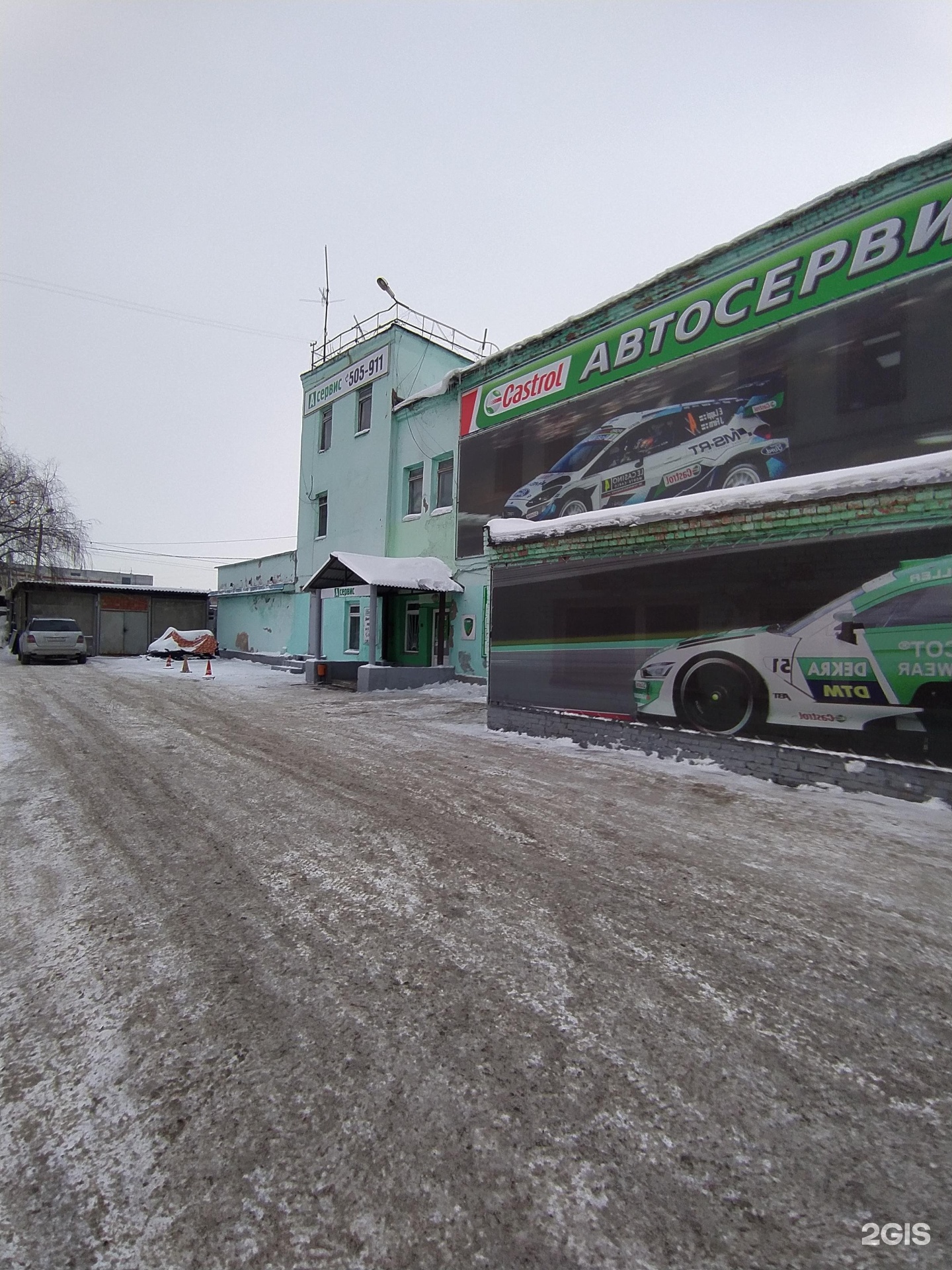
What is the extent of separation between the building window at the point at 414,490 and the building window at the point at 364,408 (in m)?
2.66

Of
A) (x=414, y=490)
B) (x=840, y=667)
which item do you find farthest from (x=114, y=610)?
(x=840, y=667)

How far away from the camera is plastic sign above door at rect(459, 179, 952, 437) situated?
350 inches

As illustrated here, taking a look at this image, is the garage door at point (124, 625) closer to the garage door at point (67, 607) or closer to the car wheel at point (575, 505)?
the garage door at point (67, 607)

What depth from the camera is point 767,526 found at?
6461 millimetres

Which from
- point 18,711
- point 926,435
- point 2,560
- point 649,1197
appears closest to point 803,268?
point 926,435

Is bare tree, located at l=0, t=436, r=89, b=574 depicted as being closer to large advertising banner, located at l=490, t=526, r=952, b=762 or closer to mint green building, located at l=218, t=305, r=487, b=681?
mint green building, located at l=218, t=305, r=487, b=681

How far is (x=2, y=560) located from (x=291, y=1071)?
35.5 meters

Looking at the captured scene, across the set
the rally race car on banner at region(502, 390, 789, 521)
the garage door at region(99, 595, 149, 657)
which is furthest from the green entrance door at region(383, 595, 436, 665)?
the garage door at region(99, 595, 149, 657)

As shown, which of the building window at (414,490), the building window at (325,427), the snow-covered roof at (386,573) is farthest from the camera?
the building window at (325,427)

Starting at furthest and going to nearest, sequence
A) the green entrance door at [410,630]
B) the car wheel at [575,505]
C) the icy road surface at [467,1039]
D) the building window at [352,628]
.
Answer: the building window at [352,628], the green entrance door at [410,630], the car wheel at [575,505], the icy road surface at [467,1039]

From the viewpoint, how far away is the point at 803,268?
10117mm

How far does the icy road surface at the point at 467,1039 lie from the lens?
149 cm

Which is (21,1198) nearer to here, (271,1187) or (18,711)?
(271,1187)

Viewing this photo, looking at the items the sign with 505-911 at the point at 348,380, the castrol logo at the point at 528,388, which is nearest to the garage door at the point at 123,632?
the sign with 505-911 at the point at 348,380
